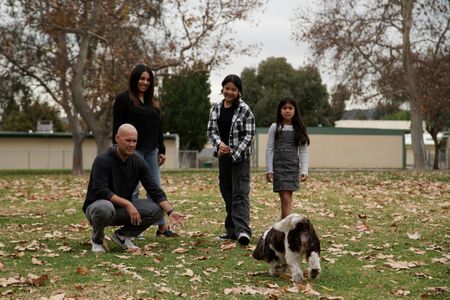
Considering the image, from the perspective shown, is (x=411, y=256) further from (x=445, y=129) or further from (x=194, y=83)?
(x=194, y=83)

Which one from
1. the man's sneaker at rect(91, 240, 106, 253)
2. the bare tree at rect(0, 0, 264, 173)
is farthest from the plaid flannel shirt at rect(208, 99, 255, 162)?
the bare tree at rect(0, 0, 264, 173)

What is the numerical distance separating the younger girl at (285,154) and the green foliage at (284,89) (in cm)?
5043

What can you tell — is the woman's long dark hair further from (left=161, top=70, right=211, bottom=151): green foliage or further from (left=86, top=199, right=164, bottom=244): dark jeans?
(left=161, top=70, right=211, bottom=151): green foliage

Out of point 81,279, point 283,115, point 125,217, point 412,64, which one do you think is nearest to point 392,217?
point 283,115

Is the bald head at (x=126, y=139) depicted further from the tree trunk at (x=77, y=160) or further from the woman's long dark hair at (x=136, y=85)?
the tree trunk at (x=77, y=160)

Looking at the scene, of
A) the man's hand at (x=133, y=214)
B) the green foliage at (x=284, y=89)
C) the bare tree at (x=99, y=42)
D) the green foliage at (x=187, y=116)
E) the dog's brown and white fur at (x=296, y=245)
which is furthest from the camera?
the green foliage at (x=187, y=116)

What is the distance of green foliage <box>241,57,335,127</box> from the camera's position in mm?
59562

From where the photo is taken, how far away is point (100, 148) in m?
31.4

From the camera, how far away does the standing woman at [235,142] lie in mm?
8219

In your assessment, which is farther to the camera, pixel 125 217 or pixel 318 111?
pixel 318 111

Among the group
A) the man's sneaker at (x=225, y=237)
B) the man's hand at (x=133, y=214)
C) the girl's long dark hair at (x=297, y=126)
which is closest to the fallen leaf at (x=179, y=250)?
the man's hand at (x=133, y=214)

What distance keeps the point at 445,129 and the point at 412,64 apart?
19.8 m

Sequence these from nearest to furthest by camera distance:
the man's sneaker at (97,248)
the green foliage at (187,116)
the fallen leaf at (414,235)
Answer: the man's sneaker at (97,248) → the fallen leaf at (414,235) → the green foliage at (187,116)

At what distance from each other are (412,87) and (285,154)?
2827 centimetres
